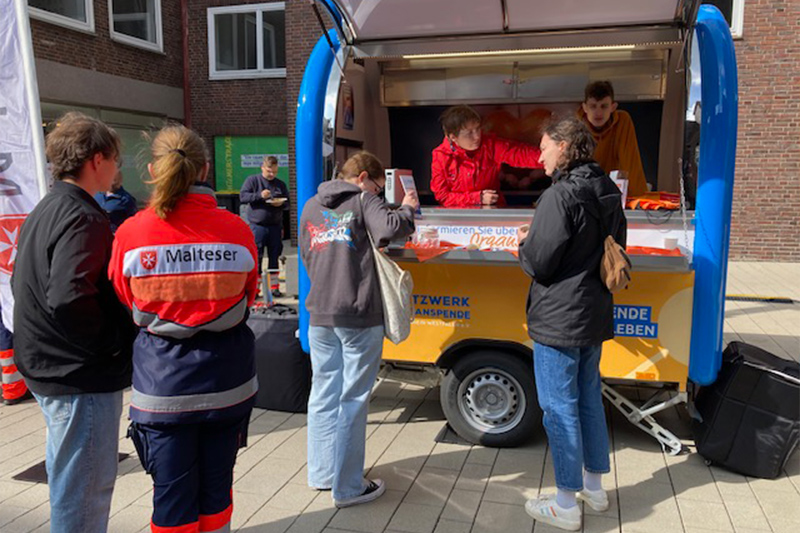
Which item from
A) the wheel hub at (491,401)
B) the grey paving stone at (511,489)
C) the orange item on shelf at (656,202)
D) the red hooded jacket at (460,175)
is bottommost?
the grey paving stone at (511,489)

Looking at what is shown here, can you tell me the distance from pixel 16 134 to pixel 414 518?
361 cm

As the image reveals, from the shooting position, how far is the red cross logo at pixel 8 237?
4.44 meters

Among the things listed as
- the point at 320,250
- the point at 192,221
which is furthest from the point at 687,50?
the point at 192,221

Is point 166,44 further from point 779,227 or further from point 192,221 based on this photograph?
point 192,221

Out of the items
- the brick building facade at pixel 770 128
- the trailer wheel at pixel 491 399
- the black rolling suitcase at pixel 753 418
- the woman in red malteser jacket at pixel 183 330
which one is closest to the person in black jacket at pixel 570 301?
the trailer wheel at pixel 491 399

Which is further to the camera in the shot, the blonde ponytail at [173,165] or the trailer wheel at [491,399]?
the trailer wheel at [491,399]

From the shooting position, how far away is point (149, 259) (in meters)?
2.13

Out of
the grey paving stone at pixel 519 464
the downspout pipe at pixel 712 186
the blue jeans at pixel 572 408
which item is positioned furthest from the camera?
the grey paving stone at pixel 519 464

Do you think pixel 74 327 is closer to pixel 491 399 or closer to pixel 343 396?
pixel 343 396

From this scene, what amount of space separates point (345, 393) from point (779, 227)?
10816mm

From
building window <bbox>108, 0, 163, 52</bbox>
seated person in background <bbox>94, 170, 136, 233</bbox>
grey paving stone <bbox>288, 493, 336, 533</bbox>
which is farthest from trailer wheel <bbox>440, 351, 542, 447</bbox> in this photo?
building window <bbox>108, 0, 163, 52</bbox>

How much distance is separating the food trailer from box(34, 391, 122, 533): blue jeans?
6.09 ft

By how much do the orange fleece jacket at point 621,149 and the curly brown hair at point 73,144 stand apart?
335 centimetres

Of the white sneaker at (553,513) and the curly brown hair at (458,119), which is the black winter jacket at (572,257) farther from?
the curly brown hair at (458,119)
